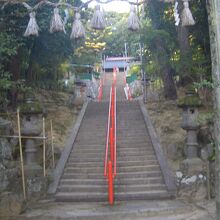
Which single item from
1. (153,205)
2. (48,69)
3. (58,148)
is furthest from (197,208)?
(48,69)

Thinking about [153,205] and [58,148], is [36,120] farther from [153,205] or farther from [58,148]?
[153,205]

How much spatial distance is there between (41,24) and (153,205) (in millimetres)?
7117

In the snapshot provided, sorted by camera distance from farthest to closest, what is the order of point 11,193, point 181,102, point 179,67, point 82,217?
point 179,67, point 181,102, point 11,193, point 82,217

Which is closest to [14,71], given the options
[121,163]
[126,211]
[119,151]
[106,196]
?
[119,151]

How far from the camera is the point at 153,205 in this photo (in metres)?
9.43

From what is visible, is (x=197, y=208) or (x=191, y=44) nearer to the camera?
(x=197, y=208)

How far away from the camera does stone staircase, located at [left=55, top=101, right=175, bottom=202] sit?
1031 centimetres

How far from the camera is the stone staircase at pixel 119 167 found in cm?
1031

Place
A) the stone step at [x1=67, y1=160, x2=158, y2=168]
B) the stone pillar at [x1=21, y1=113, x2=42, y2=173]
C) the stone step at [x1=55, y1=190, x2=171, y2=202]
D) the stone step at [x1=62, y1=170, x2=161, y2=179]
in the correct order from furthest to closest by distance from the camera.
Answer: the stone step at [x1=67, y1=160, x2=158, y2=168] < the stone step at [x1=62, y1=170, x2=161, y2=179] < the stone pillar at [x1=21, y1=113, x2=42, y2=173] < the stone step at [x1=55, y1=190, x2=171, y2=202]

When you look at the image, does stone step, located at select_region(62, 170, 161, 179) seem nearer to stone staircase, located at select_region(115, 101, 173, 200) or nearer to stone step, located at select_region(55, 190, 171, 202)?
stone staircase, located at select_region(115, 101, 173, 200)

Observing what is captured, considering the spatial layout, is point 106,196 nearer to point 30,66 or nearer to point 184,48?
point 184,48

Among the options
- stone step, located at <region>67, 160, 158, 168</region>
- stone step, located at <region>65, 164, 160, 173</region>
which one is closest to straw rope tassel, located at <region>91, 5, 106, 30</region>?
stone step, located at <region>65, 164, 160, 173</region>

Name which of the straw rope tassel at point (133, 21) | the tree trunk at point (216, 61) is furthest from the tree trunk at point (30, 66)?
the tree trunk at point (216, 61)

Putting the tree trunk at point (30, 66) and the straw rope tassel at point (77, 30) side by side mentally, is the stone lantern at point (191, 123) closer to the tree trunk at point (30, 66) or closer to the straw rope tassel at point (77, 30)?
the straw rope tassel at point (77, 30)
